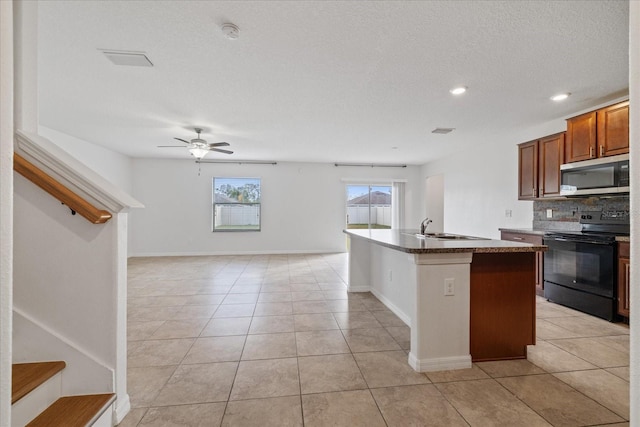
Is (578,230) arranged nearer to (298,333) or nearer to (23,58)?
(298,333)

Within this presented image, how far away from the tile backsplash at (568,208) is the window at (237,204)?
592 cm

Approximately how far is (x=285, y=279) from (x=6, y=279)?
435 centimetres

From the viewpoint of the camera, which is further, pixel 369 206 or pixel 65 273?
pixel 369 206

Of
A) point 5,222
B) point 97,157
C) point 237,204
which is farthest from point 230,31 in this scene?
point 237,204

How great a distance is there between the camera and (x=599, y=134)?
10.6 feet

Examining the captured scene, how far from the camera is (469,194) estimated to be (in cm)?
595

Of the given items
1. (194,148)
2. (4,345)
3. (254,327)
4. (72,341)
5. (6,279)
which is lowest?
(254,327)

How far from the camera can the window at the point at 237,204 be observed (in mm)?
7523

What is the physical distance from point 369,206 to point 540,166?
14.8 feet

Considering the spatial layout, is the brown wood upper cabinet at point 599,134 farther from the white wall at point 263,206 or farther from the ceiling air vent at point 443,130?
the white wall at point 263,206

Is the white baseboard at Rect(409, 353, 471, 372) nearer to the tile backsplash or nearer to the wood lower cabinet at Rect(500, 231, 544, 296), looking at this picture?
the wood lower cabinet at Rect(500, 231, 544, 296)

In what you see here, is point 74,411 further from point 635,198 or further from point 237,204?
point 237,204

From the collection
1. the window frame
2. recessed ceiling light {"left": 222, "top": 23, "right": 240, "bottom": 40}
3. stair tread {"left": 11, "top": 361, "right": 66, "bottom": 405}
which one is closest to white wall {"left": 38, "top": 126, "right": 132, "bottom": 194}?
the window frame

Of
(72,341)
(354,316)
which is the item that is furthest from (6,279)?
(354,316)
